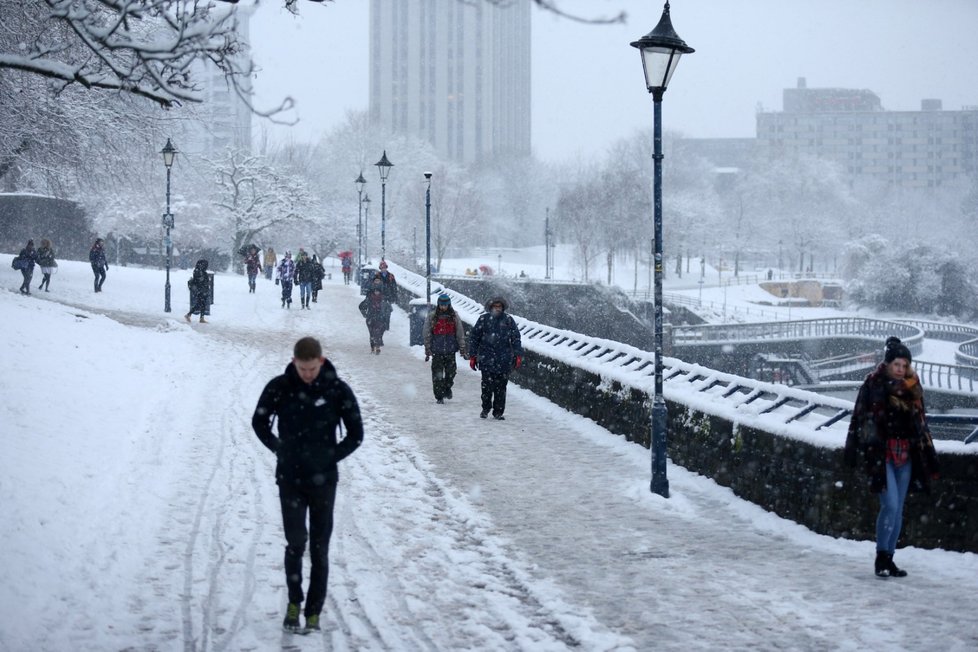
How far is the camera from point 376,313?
72.4ft

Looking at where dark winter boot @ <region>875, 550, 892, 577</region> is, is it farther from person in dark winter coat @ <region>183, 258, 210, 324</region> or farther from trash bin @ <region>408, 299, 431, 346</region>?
person in dark winter coat @ <region>183, 258, 210, 324</region>

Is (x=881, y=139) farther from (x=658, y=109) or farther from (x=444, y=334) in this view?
(x=658, y=109)

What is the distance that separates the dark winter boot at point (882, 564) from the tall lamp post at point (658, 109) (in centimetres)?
285

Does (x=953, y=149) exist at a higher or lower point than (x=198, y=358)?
higher

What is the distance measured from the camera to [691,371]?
476 inches

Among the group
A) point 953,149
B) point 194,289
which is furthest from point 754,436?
point 953,149

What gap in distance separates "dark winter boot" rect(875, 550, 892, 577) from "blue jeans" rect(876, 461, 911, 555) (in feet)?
0.12

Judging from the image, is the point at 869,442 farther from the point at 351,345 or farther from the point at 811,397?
the point at 351,345

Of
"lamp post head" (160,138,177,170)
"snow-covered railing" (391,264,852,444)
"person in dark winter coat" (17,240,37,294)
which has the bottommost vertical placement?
"snow-covered railing" (391,264,852,444)

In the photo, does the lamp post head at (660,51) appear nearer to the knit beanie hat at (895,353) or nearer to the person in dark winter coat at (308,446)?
the knit beanie hat at (895,353)

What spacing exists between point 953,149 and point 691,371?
570 feet

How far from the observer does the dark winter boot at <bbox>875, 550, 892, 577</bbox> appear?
7.30 m

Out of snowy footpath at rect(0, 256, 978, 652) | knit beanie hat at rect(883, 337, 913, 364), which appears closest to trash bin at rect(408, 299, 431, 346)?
snowy footpath at rect(0, 256, 978, 652)

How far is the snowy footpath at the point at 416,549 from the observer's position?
6156mm
